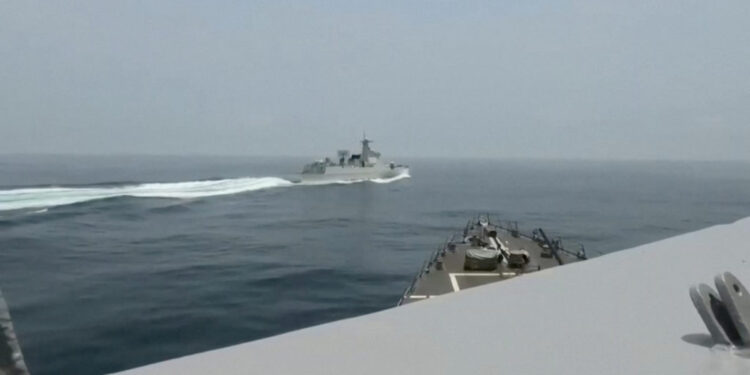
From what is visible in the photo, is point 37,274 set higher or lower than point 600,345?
lower

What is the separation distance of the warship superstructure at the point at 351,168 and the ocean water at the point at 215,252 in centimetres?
1173

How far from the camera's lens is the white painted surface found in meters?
2.12

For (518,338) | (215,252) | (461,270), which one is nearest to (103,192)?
(215,252)

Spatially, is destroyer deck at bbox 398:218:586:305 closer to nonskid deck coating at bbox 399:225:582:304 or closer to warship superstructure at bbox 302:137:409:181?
nonskid deck coating at bbox 399:225:582:304

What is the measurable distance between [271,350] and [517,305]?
4.77 feet

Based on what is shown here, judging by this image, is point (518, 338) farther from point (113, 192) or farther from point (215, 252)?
point (113, 192)

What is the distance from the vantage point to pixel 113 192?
61.5 meters

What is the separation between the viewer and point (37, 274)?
27938 millimetres

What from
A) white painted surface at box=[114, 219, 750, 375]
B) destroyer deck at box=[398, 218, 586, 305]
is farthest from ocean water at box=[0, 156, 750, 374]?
white painted surface at box=[114, 219, 750, 375]

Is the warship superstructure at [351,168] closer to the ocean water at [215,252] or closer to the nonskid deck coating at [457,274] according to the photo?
the ocean water at [215,252]

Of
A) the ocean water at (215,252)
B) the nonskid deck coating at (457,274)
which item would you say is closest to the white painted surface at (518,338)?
the nonskid deck coating at (457,274)

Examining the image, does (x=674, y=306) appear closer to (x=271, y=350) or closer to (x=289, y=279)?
(x=271, y=350)

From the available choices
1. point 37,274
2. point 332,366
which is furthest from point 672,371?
point 37,274

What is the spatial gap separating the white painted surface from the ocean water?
15155 mm
